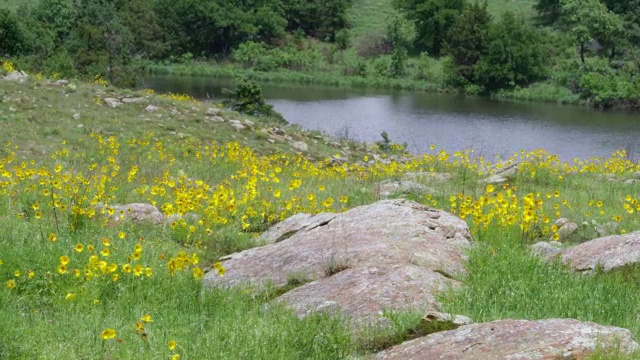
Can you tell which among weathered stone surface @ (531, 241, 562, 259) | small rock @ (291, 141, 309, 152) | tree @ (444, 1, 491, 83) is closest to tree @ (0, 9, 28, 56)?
small rock @ (291, 141, 309, 152)

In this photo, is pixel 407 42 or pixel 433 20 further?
pixel 407 42

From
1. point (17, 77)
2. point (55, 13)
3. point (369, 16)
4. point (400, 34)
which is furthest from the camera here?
point (369, 16)

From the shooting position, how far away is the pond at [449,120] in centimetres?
3050

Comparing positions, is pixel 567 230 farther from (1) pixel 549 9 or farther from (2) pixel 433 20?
(1) pixel 549 9

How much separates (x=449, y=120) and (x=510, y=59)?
2180cm

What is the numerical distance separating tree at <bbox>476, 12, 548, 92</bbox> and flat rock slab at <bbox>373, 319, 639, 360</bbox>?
2186 inches

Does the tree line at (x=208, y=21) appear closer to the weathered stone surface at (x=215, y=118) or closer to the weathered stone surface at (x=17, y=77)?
the weathered stone surface at (x=17, y=77)

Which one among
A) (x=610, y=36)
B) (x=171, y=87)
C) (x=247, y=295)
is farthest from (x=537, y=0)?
(x=247, y=295)

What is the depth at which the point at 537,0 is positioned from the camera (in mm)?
75688

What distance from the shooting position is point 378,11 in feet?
265

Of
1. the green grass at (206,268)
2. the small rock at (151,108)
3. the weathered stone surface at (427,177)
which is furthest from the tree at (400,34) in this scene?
the green grass at (206,268)

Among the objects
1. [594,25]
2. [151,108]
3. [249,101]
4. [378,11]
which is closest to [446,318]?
[151,108]

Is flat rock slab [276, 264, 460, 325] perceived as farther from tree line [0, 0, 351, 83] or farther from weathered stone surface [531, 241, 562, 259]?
tree line [0, 0, 351, 83]

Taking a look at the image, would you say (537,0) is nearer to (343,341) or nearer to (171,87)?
(171,87)
